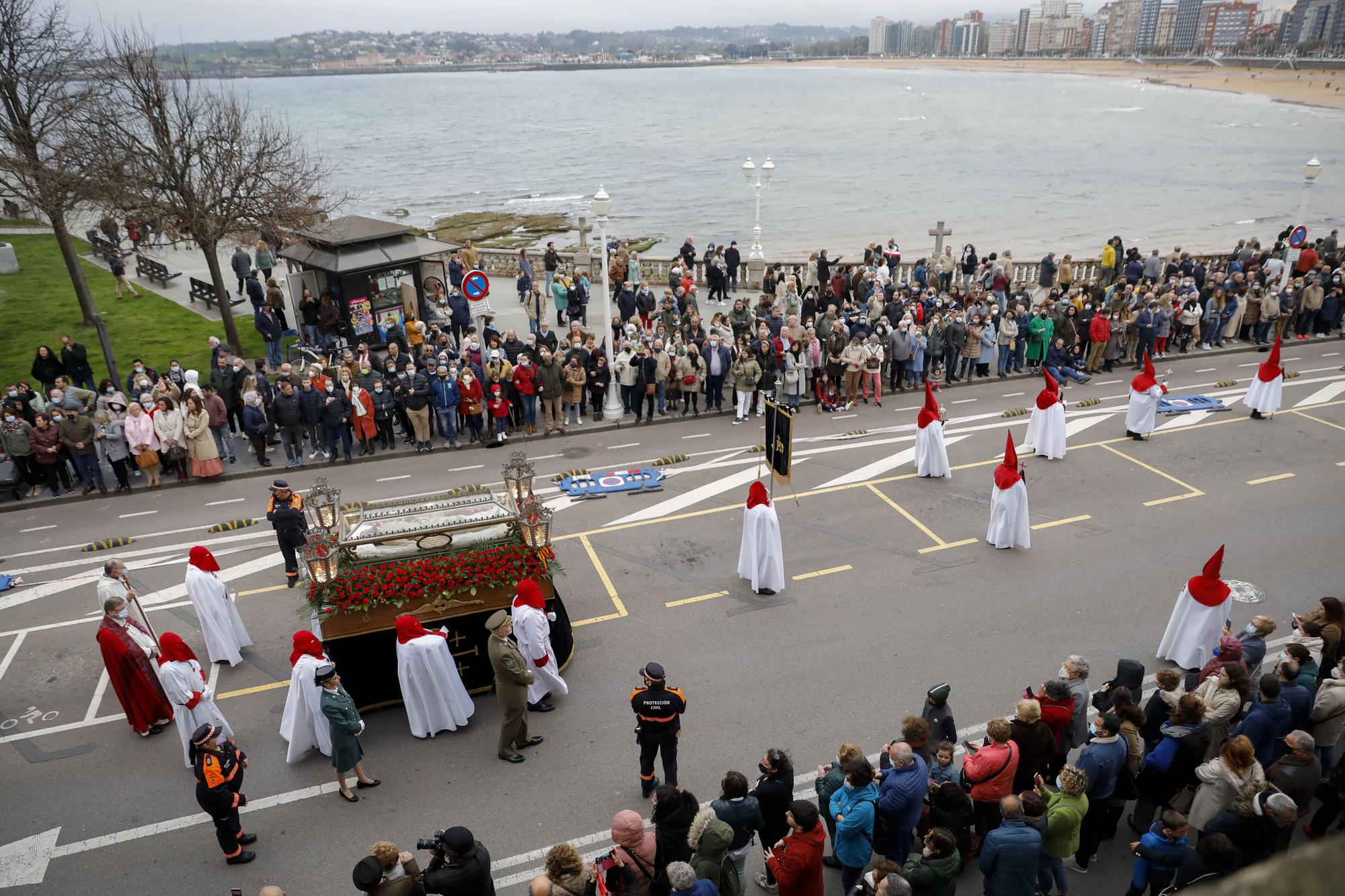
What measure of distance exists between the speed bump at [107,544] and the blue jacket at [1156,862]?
15.0 m

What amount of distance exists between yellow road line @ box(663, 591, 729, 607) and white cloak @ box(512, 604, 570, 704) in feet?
7.99

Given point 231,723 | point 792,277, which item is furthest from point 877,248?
point 231,723

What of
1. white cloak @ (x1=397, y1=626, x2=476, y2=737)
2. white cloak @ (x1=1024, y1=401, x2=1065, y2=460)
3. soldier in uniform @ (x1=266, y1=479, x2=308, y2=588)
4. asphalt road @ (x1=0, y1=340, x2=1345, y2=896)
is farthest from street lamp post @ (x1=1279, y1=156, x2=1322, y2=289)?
soldier in uniform @ (x1=266, y1=479, x2=308, y2=588)

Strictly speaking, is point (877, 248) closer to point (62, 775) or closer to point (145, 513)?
point (145, 513)

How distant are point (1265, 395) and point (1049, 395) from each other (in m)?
5.95

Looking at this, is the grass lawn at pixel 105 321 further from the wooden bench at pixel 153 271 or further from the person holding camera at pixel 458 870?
the person holding camera at pixel 458 870

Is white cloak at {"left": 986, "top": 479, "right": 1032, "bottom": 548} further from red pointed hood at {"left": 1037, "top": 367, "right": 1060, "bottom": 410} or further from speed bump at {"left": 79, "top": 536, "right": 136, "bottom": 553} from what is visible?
speed bump at {"left": 79, "top": 536, "right": 136, "bottom": 553}

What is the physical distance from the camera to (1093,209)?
206 feet

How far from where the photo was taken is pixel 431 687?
9.85m

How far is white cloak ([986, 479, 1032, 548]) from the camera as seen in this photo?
1347 centimetres

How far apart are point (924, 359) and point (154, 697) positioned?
17577mm

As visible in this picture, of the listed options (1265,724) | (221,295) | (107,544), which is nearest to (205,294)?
(221,295)

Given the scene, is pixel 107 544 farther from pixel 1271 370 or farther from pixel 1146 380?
pixel 1271 370

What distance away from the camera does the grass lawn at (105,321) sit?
23391 millimetres
